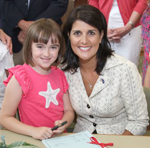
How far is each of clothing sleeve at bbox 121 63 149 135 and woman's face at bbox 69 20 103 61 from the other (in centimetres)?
26

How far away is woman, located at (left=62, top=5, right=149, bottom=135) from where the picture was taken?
5.33 feet

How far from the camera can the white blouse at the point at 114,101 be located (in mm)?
1627

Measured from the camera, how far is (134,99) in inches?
64.3

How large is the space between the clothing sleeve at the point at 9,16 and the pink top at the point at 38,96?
810 mm

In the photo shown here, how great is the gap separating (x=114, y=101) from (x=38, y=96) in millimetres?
506

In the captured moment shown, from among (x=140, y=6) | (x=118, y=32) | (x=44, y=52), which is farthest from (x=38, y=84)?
(x=140, y=6)

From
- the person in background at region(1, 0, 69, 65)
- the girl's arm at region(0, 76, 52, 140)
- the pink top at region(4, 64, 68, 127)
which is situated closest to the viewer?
the girl's arm at region(0, 76, 52, 140)

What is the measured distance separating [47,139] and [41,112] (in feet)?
1.15

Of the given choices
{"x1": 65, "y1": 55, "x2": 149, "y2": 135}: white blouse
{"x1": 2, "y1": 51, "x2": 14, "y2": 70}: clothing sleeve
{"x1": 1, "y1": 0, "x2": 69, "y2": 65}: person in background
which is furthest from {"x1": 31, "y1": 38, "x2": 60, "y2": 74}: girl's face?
{"x1": 1, "y1": 0, "x2": 69, "y2": 65}: person in background

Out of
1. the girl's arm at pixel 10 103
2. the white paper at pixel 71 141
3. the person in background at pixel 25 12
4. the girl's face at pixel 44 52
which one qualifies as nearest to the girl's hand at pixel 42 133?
the white paper at pixel 71 141

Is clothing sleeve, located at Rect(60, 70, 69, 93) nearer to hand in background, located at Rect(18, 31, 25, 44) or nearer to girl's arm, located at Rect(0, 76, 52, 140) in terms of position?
girl's arm, located at Rect(0, 76, 52, 140)

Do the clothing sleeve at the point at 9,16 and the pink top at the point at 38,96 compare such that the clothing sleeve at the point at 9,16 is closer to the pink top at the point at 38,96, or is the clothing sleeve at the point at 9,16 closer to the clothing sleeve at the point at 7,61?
the clothing sleeve at the point at 7,61

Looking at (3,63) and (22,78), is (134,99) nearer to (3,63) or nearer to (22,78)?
(22,78)

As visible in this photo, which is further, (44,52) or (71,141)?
(44,52)
